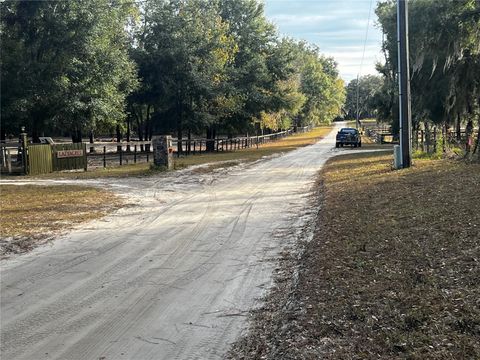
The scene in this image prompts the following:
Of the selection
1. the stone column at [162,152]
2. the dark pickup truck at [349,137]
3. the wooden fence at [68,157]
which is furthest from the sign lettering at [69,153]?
the dark pickup truck at [349,137]

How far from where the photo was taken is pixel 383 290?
16.1 ft

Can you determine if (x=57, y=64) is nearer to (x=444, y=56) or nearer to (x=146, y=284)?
(x=444, y=56)

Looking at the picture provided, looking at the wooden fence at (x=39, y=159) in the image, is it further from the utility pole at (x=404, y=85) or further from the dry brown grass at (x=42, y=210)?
the utility pole at (x=404, y=85)

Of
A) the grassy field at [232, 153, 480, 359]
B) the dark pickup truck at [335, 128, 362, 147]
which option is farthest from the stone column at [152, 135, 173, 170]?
the dark pickup truck at [335, 128, 362, 147]

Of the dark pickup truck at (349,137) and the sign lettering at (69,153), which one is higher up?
the dark pickup truck at (349,137)

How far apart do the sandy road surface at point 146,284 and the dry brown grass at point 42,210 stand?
21.0 inches

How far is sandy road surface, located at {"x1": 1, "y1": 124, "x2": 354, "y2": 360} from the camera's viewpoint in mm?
4301

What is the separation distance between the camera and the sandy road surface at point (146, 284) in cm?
430

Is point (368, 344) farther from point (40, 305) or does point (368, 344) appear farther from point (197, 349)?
point (40, 305)

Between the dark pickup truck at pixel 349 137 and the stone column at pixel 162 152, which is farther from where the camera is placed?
the dark pickup truck at pixel 349 137

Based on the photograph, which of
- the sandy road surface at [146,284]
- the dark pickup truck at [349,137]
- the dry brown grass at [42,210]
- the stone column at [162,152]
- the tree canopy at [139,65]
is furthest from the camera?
the dark pickup truck at [349,137]

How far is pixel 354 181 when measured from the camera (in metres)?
14.3

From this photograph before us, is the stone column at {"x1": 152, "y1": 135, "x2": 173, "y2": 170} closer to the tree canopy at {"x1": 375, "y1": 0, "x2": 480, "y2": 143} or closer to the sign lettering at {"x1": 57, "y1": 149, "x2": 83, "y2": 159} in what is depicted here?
the sign lettering at {"x1": 57, "y1": 149, "x2": 83, "y2": 159}

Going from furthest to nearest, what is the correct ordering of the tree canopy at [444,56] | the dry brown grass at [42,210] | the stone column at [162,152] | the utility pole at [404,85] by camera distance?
the stone column at [162,152], the tree canopy at [444,56], the utility pole at [404,85], the dry brown grass at [42,210]
